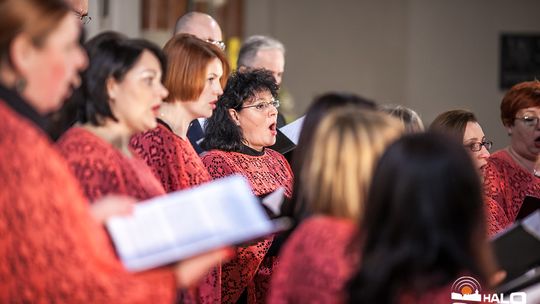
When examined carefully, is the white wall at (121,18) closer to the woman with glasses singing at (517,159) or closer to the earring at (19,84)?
the woman with glasses singing at (517,159)

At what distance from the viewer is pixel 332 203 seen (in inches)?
95.5

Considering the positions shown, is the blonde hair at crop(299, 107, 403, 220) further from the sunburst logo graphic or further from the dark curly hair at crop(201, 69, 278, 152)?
the dark curly hair at crop(201, 69, 278, 152)

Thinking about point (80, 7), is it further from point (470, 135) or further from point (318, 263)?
point (318, 263)

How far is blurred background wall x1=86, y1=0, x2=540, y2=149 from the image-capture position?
9805 mm

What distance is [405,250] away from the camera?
220 centimetres

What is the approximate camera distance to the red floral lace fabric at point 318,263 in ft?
7.61

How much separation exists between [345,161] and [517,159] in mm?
2675

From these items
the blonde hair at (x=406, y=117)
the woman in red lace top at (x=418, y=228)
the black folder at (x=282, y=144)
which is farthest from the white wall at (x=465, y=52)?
the woman in red lace top at (x=418, y=228)

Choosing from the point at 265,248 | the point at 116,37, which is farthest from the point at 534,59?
the point at 116,37

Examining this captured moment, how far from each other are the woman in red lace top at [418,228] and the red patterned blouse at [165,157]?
1389 millimetres

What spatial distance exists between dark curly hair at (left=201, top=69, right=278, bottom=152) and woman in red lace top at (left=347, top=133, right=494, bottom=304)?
7.29 feet

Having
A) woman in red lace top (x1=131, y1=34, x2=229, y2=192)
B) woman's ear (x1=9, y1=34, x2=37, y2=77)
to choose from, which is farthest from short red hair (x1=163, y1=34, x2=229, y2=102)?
woman's ear (x1=9, y1=34, x2=37, y2=77)

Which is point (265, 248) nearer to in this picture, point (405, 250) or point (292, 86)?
point (405, 250)

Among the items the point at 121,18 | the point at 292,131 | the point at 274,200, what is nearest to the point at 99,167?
the point at 274,200
